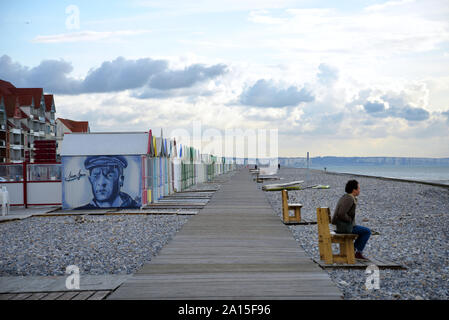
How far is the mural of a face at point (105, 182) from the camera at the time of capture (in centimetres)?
1648

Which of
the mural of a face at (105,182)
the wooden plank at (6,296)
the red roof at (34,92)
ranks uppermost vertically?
the red roof at (34,92)

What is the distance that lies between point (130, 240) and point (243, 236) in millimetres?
2352

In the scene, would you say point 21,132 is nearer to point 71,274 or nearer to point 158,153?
point 158,153

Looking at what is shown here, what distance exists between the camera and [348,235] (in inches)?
281

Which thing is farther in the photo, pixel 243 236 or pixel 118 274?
pixel 243 236

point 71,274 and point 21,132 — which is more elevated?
point 21,132

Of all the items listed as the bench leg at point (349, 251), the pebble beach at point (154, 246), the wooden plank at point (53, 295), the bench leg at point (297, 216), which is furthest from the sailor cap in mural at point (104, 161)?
the wooden plank at point (53, 295)

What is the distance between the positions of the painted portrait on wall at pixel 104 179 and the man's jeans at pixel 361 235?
10.1 metres

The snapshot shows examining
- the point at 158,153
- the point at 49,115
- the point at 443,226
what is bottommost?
the point at 443,226

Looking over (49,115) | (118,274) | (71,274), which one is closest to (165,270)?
(118,274)

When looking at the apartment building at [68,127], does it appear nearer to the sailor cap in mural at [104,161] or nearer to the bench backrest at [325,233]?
the sailor cap in mural at [104,161]
